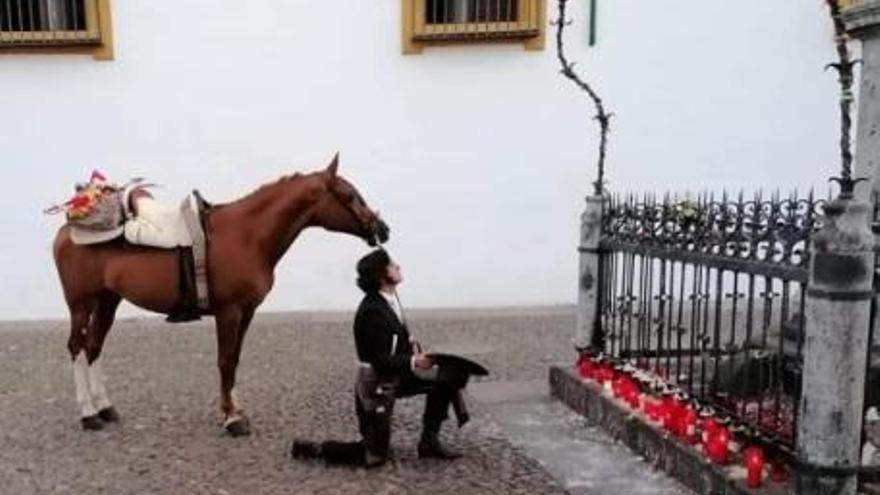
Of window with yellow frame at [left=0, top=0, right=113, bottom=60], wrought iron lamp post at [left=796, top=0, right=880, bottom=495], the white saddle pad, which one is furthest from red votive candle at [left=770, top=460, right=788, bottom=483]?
window with yellow frame at [left=0, top=0, right=113, bottom=60]

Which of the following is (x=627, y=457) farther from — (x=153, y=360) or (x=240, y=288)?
(x=153, y=360)

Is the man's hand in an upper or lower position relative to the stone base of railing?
upper

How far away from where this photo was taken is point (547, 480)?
457 cm

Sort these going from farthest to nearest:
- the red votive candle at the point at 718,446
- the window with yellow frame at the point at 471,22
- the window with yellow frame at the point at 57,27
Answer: the window with yellow frame at the point at 471,22 → the window with yellow frame at the point at 57,27 → the red votive candle at the point at 718,446

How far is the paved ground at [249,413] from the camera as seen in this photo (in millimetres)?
4605

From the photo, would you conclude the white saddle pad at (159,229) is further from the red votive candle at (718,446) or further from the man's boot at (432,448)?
the red votive candle at (718,446)

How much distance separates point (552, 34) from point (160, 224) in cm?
559

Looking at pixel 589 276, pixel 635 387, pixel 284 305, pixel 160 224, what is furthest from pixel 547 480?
pixel 284 305

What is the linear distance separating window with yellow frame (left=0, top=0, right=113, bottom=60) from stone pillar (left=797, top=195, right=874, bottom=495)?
7.74 m

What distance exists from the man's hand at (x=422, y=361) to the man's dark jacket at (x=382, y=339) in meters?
0.04

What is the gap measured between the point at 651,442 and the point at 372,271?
1.70m

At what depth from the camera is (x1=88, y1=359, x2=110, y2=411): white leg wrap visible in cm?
563

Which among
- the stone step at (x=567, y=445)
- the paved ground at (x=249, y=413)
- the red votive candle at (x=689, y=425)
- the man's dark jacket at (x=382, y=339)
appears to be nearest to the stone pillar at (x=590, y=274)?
the stone step at (x=567, y=445)

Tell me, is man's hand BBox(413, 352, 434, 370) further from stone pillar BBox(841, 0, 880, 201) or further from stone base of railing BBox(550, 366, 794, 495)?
stone pillar BBox(841, 0, 880, 201)
